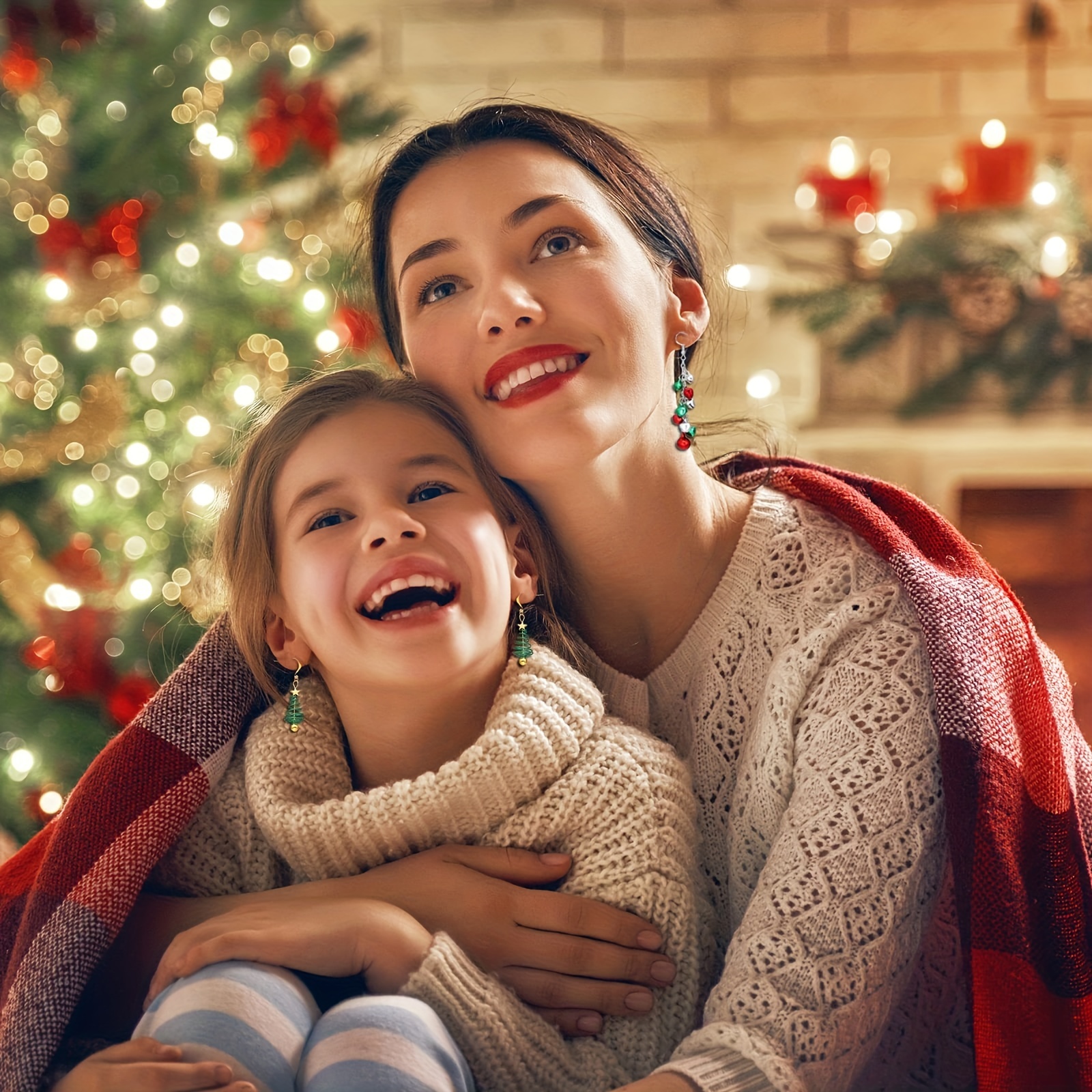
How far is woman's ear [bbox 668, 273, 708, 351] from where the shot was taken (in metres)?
1.26

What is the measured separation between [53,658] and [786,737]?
151cm

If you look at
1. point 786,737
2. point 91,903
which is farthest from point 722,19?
point 91,903

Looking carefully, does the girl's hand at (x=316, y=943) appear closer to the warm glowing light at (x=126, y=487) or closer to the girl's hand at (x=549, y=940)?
the girl's hand at (x=549, y=940)

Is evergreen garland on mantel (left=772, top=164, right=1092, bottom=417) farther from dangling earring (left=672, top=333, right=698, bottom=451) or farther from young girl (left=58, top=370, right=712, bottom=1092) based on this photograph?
young girl (left=58, top=370, right=712, bottom=1092)

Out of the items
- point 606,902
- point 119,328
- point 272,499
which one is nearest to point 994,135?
point 119,328

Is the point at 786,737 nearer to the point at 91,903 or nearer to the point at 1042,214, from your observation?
the point at 91,903

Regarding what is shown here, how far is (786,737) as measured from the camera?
1.06m

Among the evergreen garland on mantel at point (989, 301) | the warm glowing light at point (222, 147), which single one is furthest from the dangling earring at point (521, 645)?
the evergreen garland on mantel at point (989, 301)

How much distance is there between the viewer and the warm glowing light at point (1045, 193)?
8.98 feet

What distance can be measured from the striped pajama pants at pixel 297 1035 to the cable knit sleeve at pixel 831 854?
0.19 metres

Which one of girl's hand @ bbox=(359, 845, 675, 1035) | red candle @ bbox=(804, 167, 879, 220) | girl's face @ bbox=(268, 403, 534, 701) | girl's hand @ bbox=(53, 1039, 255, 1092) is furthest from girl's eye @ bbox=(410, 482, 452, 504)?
red candle @ bbox=(804, 167, 879, 220)

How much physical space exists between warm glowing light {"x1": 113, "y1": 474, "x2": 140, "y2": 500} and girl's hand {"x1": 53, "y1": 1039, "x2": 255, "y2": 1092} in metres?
1.44

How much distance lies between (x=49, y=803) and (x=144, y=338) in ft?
2.74

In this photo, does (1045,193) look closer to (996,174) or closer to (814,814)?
(996,174)
